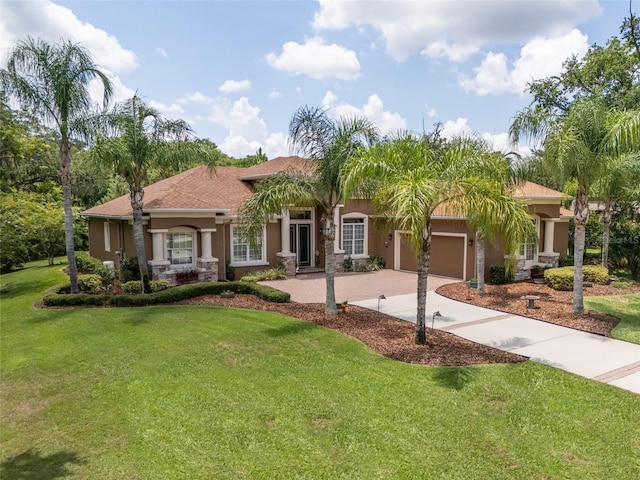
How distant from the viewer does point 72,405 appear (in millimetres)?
6699

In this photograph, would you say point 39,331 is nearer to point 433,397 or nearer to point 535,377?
point 433,397

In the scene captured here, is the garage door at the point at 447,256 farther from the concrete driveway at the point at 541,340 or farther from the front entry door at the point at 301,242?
the front entry door at the point at 301,242

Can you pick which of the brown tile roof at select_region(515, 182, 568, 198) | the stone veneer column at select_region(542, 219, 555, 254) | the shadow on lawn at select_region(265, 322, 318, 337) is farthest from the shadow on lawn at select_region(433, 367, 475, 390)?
the stone veneer column at select_region(542, 219, 555, 254)

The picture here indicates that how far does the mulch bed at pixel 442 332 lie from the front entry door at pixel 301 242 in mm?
6830

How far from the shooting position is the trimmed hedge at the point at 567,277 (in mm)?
16812

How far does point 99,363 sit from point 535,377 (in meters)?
8.30

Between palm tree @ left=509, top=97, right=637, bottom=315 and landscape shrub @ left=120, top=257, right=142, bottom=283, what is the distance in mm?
13777

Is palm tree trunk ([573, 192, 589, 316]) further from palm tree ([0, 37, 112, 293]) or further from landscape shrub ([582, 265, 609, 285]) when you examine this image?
palm tree ([0, 37, 112, 293])

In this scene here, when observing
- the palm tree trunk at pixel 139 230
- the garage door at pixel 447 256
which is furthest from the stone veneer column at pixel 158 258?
the garage door at pixel 447 256

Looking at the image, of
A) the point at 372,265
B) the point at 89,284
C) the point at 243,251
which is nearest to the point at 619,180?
the point at 372,265

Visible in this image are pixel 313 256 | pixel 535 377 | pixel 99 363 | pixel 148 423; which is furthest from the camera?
pixel 313 256

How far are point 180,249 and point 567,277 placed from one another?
15.5 m

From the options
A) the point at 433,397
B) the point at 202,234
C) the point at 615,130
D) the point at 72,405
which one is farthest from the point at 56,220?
the point at 615,130

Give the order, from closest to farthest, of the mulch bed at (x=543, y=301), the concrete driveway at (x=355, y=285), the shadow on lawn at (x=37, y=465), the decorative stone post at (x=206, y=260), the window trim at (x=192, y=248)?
the shadow on lawn at (x=37, y=465) → the mulch bed at (x=543, y=301) → the concrete driveway at (x=355, y=285) → the window trim at (x=192, y=248) → the decorative stone post at (x=206, y=260)
